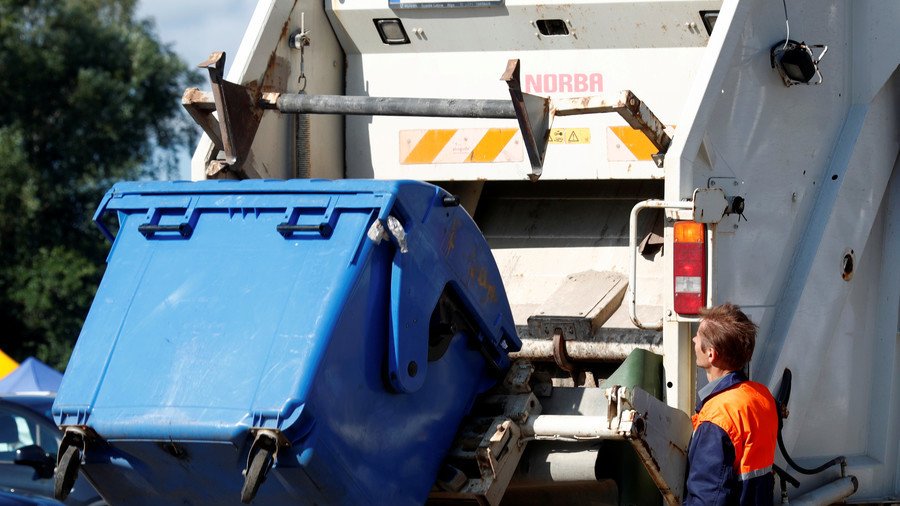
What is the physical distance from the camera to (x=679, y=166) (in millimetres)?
3975

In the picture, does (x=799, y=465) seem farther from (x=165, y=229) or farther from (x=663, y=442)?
(x=165, y=229)

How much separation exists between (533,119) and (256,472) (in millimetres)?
1456

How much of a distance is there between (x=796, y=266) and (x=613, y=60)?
3.38ft

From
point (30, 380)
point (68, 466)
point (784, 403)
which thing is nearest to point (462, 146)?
point (784, 403)

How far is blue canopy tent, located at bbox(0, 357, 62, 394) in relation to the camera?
12.0 m

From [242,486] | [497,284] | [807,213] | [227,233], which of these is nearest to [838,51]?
[807,213]

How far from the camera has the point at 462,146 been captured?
5066 millimetres

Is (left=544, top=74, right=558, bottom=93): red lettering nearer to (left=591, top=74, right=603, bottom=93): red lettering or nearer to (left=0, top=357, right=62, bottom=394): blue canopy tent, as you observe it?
(left=591, top=74, right=603, bottom=93): red lettering

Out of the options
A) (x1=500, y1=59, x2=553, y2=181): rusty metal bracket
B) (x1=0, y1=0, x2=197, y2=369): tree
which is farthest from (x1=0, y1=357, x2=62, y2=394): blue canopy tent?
(x1=500, y1=59, x2=553, y2=181): rusty metal bracket

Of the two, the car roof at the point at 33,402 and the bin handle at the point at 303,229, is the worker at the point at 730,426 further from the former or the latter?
the car roof at the point at 33,402

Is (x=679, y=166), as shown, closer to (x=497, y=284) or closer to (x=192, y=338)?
(x=497, y=284)

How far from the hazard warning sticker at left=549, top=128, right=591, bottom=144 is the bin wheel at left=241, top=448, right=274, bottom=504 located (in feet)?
6.64

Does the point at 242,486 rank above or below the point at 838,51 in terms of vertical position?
below

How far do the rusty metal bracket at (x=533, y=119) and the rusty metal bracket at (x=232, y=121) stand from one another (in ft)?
3.06
